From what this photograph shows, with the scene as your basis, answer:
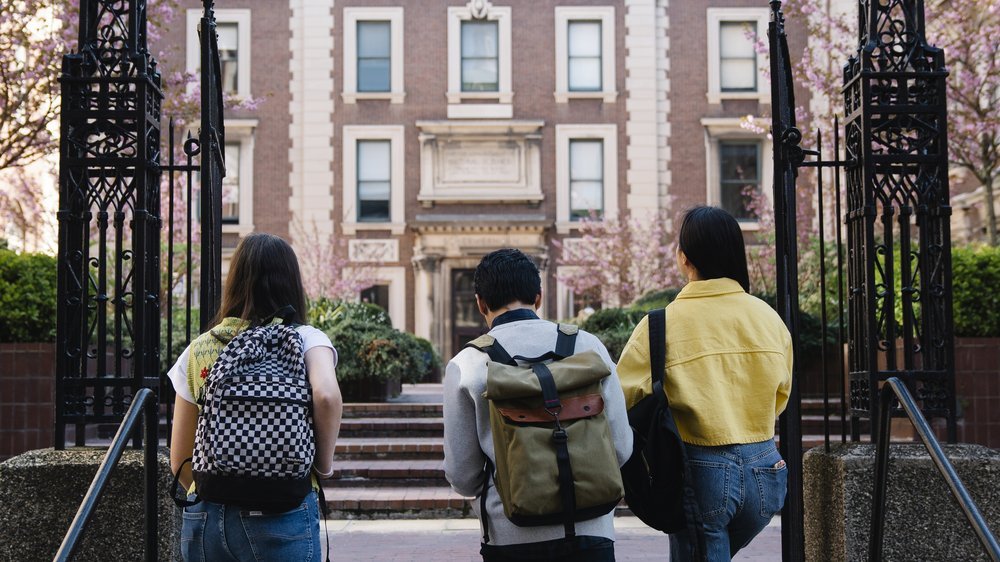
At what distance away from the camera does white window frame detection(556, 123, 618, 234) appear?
26.5 metres

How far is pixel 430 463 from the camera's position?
1023 cm

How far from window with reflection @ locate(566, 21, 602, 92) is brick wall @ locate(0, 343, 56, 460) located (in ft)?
65.0

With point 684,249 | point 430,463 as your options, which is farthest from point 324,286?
point 684,249

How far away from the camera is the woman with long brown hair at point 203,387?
10.5 ft

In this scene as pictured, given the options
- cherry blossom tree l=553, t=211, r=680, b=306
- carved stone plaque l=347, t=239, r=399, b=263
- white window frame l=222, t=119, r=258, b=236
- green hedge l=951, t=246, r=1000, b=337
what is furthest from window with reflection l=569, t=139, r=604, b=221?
green hedge l=951, t=246, r=1000, b=337

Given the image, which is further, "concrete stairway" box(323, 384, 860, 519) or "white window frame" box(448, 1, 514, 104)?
"white window frame" box(448, 1, 514, 104)

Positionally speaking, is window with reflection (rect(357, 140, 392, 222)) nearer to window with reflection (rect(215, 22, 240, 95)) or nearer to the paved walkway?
window with reflection (rect(215, 22, 240, 95))

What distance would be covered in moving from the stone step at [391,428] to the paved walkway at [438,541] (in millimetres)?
2601

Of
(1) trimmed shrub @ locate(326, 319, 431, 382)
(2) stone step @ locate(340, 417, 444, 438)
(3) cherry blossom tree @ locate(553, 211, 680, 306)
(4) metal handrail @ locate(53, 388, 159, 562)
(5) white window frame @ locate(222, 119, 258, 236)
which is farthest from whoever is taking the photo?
(5) white window frame @ locate(222, 119, 258, 236)

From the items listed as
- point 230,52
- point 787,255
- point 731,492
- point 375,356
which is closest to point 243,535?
point 731,492

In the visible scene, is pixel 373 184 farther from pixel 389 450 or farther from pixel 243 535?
pixel 243 535

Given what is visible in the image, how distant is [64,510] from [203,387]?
180 cm

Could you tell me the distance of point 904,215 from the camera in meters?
4.96

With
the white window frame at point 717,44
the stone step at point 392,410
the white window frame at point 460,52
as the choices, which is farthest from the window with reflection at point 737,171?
the stone step at point 392,410
